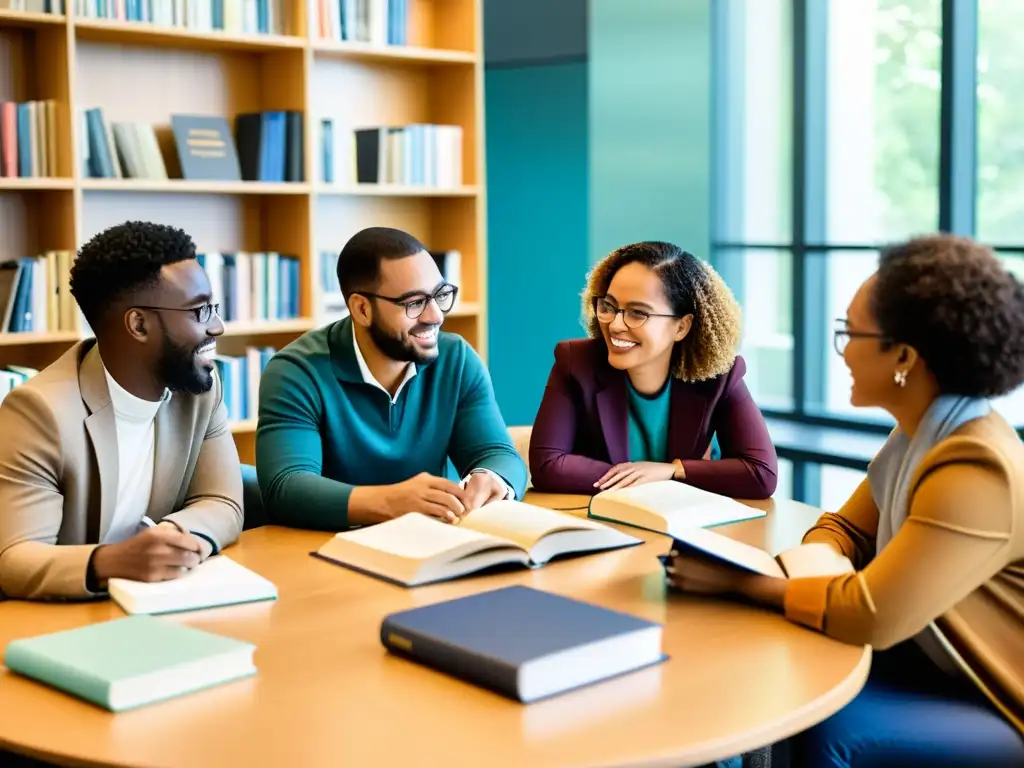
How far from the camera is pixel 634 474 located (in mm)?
2648

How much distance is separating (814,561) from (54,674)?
1093mm

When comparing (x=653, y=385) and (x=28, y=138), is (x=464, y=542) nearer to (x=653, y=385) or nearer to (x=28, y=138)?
(x=653, y=385)

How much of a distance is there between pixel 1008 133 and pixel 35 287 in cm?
350

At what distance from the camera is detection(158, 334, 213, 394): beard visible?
2.15 metres

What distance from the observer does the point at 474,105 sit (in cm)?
496

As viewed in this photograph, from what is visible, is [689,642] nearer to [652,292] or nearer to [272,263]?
[652,292]

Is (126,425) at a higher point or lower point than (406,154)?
lower

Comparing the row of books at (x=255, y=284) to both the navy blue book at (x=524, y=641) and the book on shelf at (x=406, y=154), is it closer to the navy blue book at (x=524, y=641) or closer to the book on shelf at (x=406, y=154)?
the book on shelf at (x=406, y=154)

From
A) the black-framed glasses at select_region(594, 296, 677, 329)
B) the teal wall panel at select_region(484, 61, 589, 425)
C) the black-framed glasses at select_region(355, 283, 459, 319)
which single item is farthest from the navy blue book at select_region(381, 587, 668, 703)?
the teal wall panel at select_region(484, 61, 589, 425)

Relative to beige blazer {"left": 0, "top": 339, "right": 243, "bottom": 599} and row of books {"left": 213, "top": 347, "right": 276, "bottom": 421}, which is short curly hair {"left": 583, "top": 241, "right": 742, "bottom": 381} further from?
row of books {"left": 213, "top": 347, "right": 276, "bottom": 421}

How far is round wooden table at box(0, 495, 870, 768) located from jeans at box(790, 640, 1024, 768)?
16 cm

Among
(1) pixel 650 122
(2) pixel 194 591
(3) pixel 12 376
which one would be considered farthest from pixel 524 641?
(1) pixel 650 122

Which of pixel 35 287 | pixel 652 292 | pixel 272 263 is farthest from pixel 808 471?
pixel 35 287

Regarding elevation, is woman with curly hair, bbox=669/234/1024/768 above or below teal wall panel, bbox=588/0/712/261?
below
